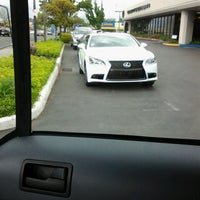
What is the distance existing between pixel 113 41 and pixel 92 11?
6605 millimetres

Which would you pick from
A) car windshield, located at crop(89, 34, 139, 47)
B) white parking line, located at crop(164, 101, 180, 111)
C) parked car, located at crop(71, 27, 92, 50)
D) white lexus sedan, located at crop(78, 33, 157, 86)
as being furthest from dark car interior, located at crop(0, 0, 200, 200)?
car windshield, located at crop(89, 34, 139, 47)

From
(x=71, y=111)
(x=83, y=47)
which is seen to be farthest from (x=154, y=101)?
(x=83, y=47)

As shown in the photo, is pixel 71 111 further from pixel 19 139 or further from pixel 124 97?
pixel 19 139

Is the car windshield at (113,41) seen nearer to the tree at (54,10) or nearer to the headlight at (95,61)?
the headlight at (95,61)

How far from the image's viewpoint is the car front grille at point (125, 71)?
7516 millimetres

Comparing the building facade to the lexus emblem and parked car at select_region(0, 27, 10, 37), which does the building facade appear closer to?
the lexus emblem

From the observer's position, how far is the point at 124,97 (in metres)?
6.14

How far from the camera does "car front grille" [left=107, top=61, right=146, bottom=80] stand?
7516 mm

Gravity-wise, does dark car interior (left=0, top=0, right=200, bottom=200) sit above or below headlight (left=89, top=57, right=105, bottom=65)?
above

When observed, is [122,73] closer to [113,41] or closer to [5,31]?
[113,41]

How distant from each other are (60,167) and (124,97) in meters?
4.55

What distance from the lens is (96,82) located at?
768 centimetres

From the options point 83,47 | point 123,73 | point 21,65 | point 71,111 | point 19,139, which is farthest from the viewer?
point 83,47

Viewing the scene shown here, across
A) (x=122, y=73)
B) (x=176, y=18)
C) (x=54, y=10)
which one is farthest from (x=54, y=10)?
(x=176, y=18)
